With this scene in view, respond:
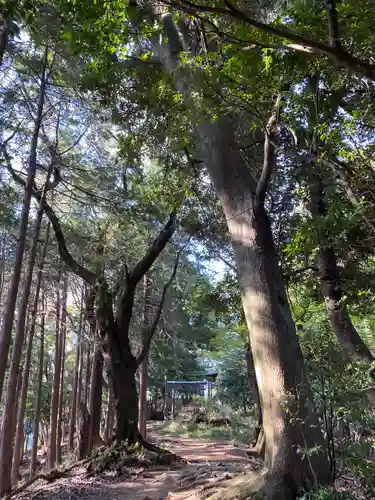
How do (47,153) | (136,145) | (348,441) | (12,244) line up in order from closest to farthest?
1. (348,441)
2. (136,145)
3. (47,153)
4. (12,244)

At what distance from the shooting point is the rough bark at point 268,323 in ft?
11.5

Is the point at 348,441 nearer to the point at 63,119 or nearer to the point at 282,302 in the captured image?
the point at 282,302

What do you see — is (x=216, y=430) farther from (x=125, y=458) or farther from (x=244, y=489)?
(x=244, y=489)

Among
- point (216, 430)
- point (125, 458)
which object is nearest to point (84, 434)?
point (125, 458)

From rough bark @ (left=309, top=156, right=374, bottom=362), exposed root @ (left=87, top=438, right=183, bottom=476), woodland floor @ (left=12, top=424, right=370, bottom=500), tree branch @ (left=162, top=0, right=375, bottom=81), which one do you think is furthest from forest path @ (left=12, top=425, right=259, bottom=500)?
tree branch @ (left=162, top=0, right=375, bottom=81)

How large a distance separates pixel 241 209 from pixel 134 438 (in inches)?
183

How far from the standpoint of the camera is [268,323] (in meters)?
3.82

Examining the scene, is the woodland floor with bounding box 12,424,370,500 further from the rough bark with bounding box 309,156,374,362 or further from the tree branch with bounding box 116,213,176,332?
the tree branch with bounding box 116,213,176,332

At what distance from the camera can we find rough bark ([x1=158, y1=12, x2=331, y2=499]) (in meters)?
3.52

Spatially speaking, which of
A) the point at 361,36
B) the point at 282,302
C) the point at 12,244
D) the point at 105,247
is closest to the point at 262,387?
the point at 282,302

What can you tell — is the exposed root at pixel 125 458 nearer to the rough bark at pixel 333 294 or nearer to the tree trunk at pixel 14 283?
the tree trunk at pixel 14 283

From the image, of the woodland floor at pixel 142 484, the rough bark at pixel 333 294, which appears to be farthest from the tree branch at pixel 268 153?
the woodland floor at pixel 142 484

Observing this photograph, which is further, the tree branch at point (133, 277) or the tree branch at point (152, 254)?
the tree branch at point (152, 254)

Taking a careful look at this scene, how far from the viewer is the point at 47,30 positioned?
583cm
